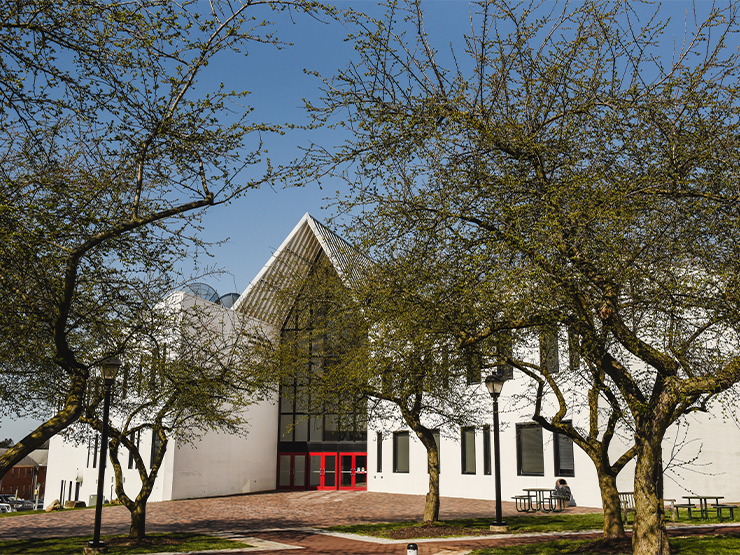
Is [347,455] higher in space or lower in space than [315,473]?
higher

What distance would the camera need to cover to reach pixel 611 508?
12.5 meters

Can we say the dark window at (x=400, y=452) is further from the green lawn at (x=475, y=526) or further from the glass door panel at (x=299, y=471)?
the green lawn at (x=475, y=526)

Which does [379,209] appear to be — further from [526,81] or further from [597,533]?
[597,533]

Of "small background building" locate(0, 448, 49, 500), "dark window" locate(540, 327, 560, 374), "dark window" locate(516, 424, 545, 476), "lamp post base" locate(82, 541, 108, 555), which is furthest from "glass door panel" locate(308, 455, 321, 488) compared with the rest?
"small background building" locate(0, 448, 49, 500)

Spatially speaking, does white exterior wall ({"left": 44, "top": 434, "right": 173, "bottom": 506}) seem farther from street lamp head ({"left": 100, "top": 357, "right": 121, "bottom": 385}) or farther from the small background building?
the small background building

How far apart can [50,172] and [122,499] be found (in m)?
10.3

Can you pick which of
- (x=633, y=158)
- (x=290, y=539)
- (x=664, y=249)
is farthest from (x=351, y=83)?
(x=290, y=539)

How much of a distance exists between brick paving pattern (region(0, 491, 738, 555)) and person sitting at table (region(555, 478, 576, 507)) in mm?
622

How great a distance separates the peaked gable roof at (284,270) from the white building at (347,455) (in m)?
0.08

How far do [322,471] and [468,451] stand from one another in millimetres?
11667

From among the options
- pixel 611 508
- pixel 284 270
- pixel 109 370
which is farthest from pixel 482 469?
pixel 109 370

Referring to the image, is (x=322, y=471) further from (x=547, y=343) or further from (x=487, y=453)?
(x=547, y=343)

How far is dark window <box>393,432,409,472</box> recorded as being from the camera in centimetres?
3250

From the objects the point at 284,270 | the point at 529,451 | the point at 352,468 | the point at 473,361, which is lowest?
the point at 352,468
